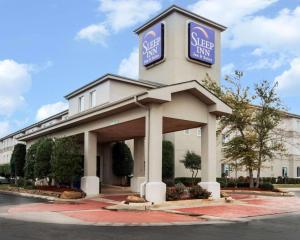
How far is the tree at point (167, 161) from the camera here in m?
38.5

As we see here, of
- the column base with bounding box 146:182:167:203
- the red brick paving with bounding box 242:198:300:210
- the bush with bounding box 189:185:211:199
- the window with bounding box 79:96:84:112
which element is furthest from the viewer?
the window with bounding box 79:96:84:112

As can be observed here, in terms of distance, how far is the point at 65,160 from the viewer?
85.2 feet

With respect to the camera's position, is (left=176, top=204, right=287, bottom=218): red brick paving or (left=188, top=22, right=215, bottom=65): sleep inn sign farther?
(left=188, top=22, right=215, bottom=65): sleep inn sign

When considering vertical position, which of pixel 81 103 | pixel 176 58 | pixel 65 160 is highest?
pixel 176 58

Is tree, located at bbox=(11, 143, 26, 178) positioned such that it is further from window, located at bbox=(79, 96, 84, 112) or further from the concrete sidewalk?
the concrete sidewalk

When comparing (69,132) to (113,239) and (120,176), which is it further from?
(113,239)

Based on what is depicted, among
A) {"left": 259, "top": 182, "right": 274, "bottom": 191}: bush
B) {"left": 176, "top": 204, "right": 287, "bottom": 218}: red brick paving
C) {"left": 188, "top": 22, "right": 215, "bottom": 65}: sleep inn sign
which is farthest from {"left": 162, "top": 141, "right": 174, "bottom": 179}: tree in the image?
{"left": 176, "top": 204, "right": 287, "bottom": 218}: red brick paving

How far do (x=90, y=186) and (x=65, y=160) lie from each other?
2.40m

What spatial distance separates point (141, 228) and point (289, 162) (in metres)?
52.2

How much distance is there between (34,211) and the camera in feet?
57.6

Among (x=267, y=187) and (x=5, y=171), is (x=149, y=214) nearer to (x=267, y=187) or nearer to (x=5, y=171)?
(x=267, y=187)

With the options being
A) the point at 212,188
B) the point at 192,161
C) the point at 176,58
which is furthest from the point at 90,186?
the point at 176,58

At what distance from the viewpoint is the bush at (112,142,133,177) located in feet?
115

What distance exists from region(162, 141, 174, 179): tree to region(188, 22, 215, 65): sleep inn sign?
9.45m
